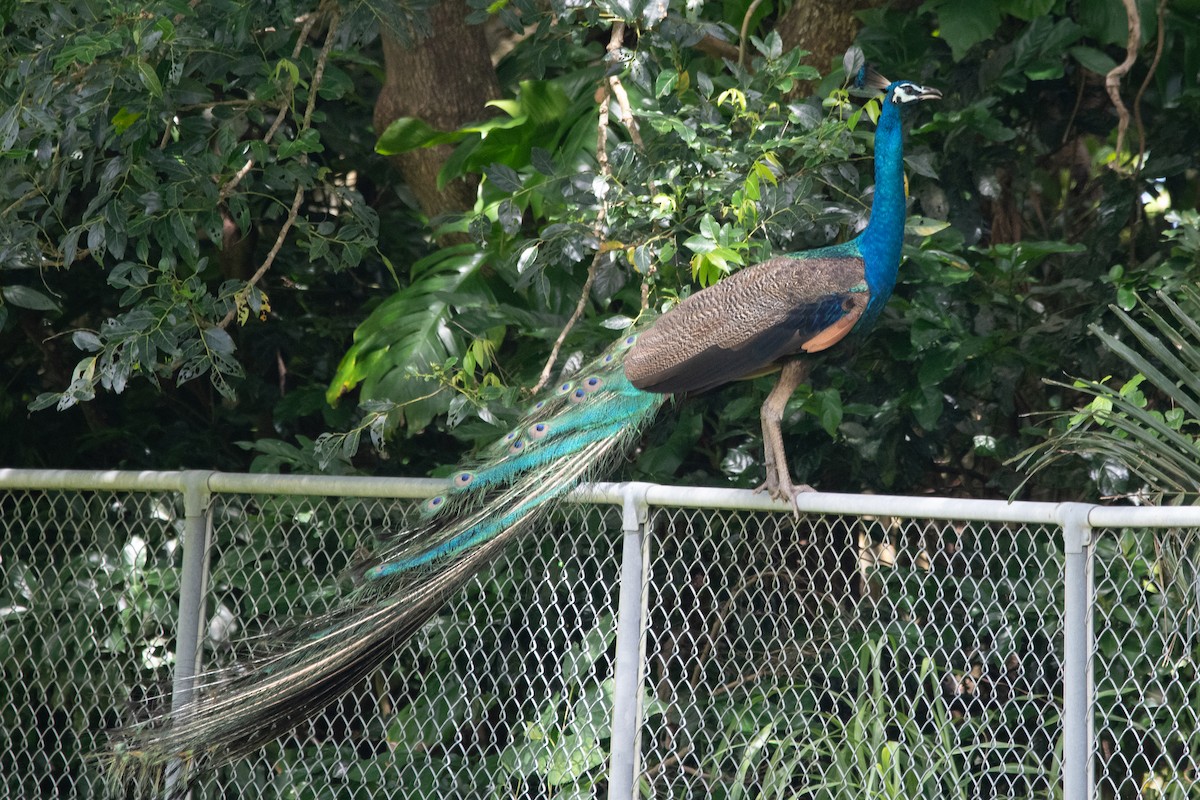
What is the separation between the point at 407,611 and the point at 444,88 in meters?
2.26

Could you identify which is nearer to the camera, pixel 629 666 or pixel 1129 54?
pixel 629 666

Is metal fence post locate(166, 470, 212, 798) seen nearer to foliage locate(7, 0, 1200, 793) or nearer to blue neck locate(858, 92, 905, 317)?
foliage locate(7, 0, 1200, 793)

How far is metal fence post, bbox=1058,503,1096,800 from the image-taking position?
2375 millimetres

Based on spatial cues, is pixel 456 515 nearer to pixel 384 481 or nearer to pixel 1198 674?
pixel 384 481

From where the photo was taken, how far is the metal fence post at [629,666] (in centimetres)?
283

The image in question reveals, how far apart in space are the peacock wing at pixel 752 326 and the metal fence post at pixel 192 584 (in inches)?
43.8

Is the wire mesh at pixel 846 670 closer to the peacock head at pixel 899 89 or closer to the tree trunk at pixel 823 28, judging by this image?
the peacock head at pixel 899 89

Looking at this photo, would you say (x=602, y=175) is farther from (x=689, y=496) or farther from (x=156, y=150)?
(x=156, y=150)

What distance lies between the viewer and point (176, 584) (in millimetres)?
4043

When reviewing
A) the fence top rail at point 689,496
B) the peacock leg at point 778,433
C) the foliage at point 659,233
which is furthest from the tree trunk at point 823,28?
the fence top rail at point 689,496

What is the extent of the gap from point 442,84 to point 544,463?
1.98m

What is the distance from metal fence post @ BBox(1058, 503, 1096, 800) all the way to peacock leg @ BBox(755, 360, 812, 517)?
0.82 m

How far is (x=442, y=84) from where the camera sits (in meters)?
4.81

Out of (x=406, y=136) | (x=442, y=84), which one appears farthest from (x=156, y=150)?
(x=442, y=84)
